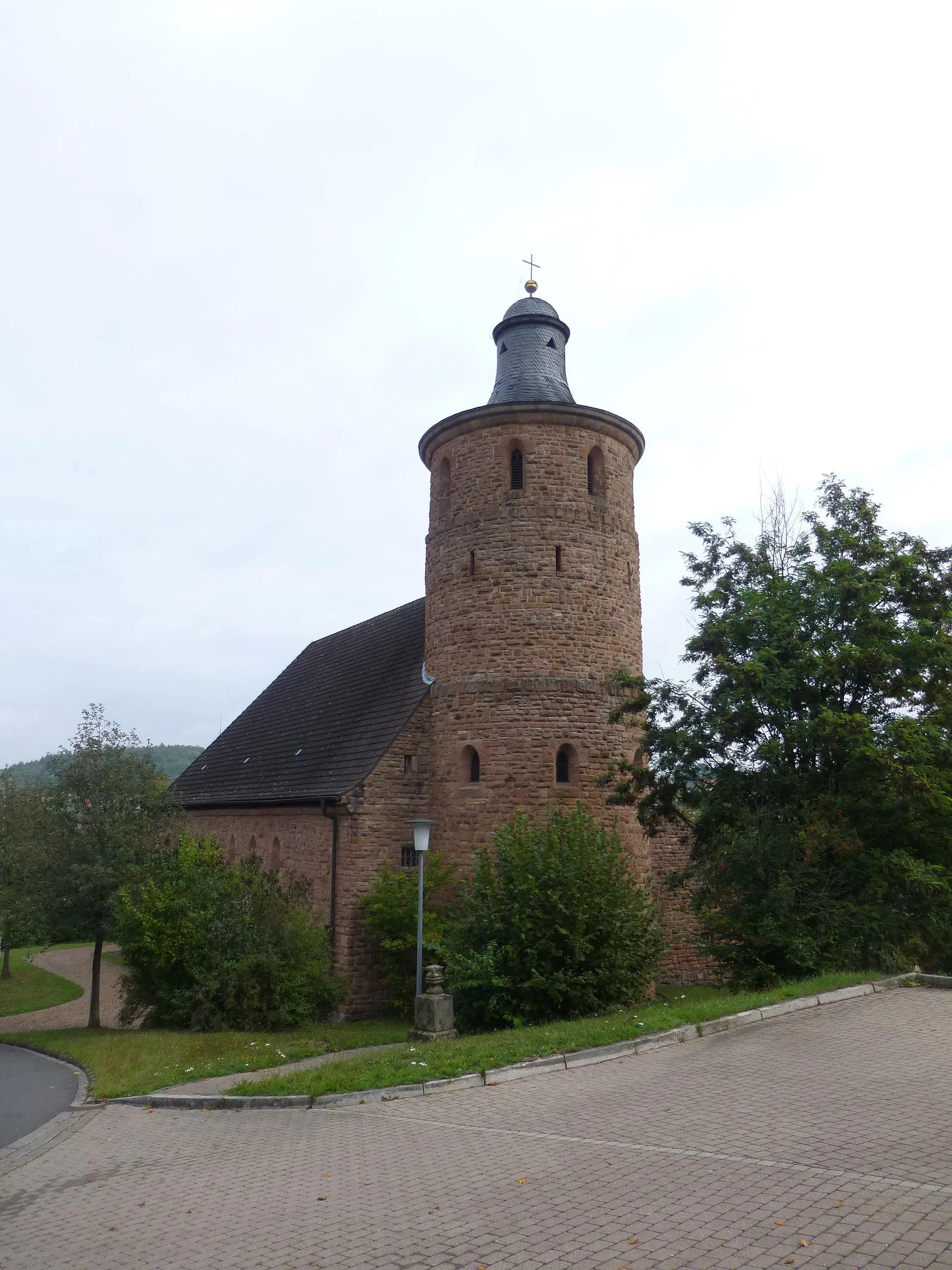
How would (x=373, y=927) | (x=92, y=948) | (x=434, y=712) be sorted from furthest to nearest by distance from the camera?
1. (x=92, y=948)
2. (x=434, y=712)
3. (x=373, y=927)

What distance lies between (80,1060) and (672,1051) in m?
9.23

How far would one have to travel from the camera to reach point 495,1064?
9.22m

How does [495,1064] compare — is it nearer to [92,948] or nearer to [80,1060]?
[80,1060]

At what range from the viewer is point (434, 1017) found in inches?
494

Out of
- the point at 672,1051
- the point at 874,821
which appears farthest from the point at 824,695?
the point at 672,1051

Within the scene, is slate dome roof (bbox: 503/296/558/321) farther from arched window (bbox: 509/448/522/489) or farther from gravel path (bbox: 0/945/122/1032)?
gravel path (bbox: 0/945/122/1032)

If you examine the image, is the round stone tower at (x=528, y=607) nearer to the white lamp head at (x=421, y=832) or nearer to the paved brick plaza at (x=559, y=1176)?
the white lamp head at (x=421, y=832)

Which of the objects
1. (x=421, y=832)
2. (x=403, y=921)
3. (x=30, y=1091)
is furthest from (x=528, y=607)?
(x=30, y=1091)

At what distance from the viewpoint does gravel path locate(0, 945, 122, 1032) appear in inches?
795

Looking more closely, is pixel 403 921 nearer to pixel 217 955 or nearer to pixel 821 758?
pixel 217 955

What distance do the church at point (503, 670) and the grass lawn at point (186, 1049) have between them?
2356mm

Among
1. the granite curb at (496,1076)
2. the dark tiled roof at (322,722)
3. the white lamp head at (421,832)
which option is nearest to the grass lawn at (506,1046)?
the granite curb at (496,1076)

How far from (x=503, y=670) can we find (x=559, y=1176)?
11903 millimetres

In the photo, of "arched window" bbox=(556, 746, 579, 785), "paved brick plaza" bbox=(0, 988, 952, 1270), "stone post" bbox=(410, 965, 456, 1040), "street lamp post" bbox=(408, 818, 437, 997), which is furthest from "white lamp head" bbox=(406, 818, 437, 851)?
"paved brick plaza" bbox=(0, 988, 952, 1270)
